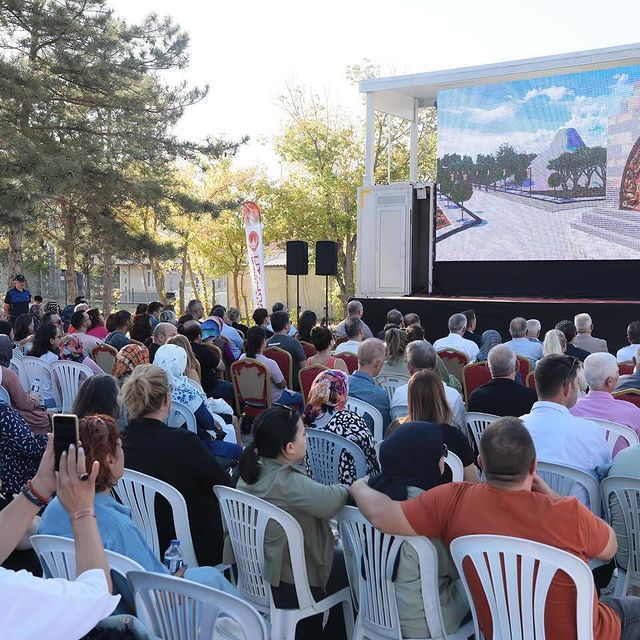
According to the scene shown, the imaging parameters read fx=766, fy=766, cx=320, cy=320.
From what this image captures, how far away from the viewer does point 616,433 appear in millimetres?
3773

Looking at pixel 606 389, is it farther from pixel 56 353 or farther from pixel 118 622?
pixel 56 353

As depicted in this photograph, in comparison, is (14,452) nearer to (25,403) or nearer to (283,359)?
(25,403)

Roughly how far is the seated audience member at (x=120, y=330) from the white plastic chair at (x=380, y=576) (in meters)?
5.20

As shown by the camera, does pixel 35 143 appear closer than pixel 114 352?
No

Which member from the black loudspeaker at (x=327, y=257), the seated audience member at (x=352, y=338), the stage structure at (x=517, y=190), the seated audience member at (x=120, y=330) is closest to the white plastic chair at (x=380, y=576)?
the seated audience member at (x=352, y=338)

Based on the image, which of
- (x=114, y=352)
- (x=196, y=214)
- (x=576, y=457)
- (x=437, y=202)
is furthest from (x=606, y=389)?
(x=196, y=214)

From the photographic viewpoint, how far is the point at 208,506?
3275 millimetres

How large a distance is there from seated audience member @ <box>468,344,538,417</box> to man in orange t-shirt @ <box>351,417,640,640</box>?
204cm

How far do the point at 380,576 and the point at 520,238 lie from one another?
1238 centimetres

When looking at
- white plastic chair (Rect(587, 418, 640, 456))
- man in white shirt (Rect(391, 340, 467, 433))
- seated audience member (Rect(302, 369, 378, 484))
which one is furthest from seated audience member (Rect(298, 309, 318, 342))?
white plastic chair (Rect(587, 418, 640, 456))

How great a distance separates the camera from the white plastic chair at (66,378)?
6035 mm

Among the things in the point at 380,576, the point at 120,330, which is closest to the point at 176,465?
the point at 380,576

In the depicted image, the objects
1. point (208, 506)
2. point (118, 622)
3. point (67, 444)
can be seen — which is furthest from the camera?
point (208, 506)

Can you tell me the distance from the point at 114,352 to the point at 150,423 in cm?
377
